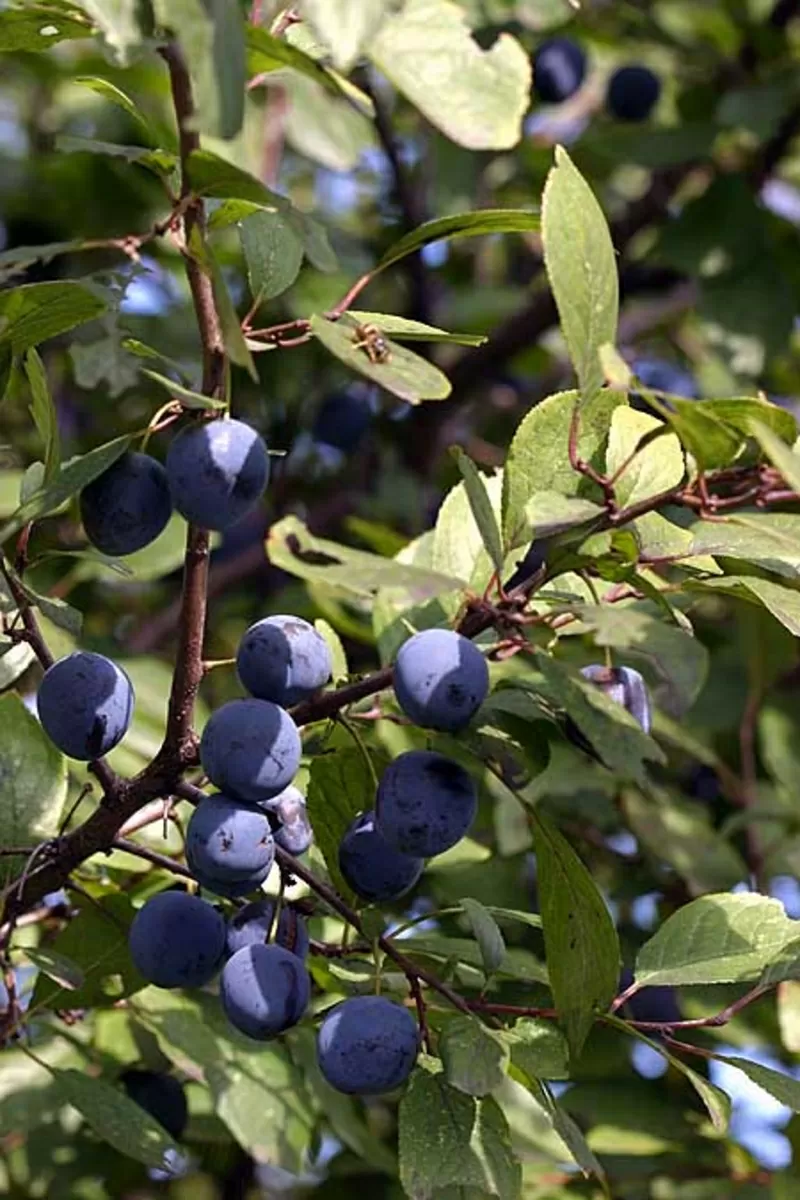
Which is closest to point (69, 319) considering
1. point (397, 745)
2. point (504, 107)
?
point (504, 107)

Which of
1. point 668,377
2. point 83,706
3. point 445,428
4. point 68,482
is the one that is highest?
point 68,482

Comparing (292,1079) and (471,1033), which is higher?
(471,1033)

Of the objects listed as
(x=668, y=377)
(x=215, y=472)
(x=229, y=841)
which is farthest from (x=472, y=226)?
(x=668, y=377)

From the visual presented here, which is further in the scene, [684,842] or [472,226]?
[684,842]

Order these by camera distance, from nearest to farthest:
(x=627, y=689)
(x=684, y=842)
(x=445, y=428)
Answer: (x=627, y=689) → (x=684, y=842) → (x=445, y=428)

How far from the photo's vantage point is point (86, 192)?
1.99 meters

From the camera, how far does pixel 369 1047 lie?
74 centimetres

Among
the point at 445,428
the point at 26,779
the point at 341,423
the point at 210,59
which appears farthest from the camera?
the point at 445,428

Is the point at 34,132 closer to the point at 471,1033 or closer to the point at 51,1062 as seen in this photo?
the point at 51,1062

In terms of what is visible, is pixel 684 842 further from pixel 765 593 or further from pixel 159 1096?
pixel 765 593

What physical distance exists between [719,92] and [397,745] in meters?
1.20

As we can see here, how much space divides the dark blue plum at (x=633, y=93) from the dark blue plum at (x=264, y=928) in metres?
1.36

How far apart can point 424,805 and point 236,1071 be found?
0.41 m

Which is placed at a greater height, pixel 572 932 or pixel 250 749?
pixel 250 749
